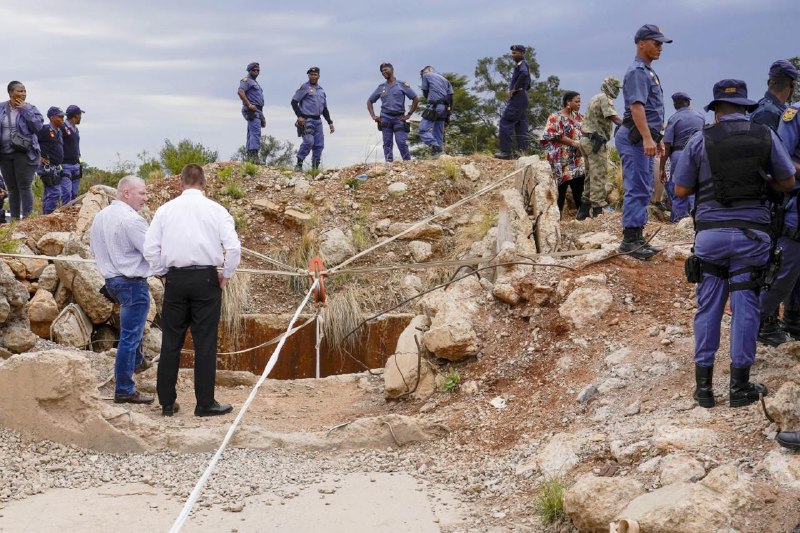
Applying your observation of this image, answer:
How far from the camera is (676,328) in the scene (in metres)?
6.31

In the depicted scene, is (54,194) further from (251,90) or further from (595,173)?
(595,173)

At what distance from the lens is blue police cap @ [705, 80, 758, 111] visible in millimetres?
5047

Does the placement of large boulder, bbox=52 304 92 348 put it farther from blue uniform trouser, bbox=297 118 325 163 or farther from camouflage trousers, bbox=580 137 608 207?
camouflage trousers, bbox=580 137 608 207

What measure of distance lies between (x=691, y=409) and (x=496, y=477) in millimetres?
1155

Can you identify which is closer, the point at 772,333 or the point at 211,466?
the point at 211,466

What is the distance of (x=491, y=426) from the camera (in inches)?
236

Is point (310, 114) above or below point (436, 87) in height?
below

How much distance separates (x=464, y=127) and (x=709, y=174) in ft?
68.0

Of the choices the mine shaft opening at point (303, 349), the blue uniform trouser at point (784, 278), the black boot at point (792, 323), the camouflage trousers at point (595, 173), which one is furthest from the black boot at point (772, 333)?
the mine shaft opening at point (303, 349)

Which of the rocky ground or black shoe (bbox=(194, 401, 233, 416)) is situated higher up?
the rocky ground

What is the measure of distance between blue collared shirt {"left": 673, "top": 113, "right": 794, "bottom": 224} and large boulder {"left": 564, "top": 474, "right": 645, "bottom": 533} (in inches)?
66.1

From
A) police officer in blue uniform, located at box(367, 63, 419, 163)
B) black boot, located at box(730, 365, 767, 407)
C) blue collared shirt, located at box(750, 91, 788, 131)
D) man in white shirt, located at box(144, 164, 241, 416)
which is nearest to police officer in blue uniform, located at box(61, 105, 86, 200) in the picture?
police officer in blue uniform, located at box(367, 63, 419, 163)

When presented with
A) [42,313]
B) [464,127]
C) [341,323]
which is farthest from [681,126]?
[464,127]

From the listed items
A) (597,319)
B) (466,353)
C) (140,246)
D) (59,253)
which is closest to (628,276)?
(597,319)
